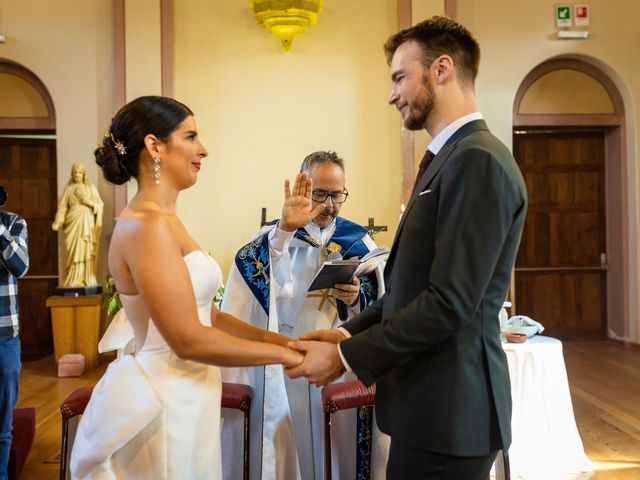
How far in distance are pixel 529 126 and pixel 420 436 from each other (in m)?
6.74

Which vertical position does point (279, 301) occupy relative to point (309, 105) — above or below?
below

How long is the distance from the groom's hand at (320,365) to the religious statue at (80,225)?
5.30m

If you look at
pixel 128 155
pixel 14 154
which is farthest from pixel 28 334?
pixel 128 155

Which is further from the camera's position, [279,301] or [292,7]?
[292,7]

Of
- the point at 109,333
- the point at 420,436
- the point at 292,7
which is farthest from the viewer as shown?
the point at 292,7

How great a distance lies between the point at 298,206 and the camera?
287 cm

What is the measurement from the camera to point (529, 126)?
780 cm

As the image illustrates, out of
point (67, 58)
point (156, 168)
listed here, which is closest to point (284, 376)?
point (156, 168)

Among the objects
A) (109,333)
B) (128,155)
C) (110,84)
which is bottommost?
(109,333)

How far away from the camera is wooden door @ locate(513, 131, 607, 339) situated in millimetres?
8211

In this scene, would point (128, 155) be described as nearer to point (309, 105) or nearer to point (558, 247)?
point (309, 105)

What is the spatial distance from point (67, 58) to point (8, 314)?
15.4ft

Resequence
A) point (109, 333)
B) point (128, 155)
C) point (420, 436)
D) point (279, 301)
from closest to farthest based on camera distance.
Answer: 1. point (420, 436)
2. point (128, 155)
3. point (279, 301)
4. point (109, 333)

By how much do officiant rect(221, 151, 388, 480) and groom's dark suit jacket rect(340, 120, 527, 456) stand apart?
129cm
